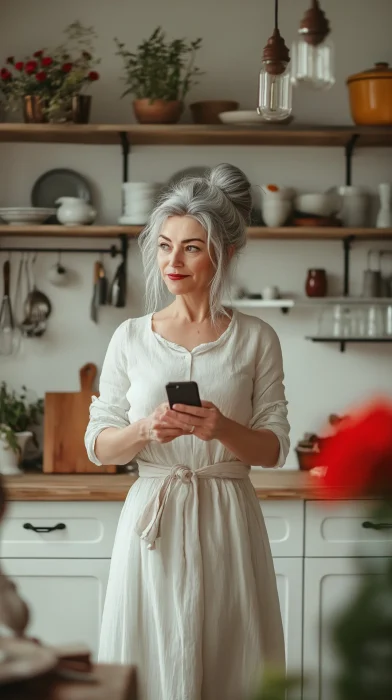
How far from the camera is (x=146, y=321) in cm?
221

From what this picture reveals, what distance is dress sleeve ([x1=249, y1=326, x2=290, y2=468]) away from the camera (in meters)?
2.12

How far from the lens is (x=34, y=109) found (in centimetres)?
356

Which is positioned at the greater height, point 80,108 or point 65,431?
point 80,108

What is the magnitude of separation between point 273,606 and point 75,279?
2.01 m

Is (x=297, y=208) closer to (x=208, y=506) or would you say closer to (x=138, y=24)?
(x=138, y=24)

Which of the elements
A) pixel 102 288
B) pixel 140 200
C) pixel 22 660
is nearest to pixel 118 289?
pixel 102 288

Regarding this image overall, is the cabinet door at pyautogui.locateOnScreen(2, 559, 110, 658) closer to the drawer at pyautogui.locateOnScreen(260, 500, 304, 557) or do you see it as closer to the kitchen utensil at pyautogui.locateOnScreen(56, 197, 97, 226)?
the drawer at pyautogui.locateOnScreen(260, 500, 304, 557)

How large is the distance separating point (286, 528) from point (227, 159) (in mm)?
1507

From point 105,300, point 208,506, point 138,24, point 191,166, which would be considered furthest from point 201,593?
point 138,24

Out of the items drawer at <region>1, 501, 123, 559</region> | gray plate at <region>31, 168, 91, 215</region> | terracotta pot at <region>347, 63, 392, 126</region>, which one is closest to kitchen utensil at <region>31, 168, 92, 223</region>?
gray plate at <region>31, 168, 91, 215</region>

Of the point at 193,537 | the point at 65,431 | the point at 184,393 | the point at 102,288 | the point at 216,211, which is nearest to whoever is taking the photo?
the point at 184,393

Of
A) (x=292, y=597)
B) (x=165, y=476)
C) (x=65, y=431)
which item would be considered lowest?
(x=292, y=597)

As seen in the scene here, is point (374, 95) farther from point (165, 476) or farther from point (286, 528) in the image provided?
point (165, 476)

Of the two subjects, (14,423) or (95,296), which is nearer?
(14,423)
